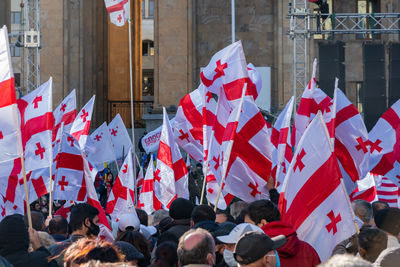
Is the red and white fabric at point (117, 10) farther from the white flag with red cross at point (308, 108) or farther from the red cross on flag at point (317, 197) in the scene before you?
the red cross on flag at point (317, 197)

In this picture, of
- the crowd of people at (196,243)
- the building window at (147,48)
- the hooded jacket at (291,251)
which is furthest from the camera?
the building window at (147,48)

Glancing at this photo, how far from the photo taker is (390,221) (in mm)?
7027

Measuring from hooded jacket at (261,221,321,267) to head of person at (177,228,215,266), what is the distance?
3.31 feet

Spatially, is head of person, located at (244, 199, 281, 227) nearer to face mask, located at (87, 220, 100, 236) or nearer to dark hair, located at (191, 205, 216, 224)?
dark hair, located at (191, 205, 216, 224)

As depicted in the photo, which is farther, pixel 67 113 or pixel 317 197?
pixel 67 113

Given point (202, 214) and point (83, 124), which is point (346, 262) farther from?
point (83, 124)

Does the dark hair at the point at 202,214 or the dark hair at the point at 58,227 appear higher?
the dark hair at the point at 202,214

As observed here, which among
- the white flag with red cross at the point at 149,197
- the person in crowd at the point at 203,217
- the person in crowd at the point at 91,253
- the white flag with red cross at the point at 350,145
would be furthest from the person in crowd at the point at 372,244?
the white flag with red cross at the point at 149,197

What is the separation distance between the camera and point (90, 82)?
32.8m

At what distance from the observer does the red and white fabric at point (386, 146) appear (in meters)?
12.9

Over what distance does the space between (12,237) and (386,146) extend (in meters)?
8.20

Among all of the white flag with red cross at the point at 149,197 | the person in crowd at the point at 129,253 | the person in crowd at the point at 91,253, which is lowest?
the white flag with red cross at the point at 149,197

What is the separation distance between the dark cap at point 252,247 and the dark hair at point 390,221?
195 cm

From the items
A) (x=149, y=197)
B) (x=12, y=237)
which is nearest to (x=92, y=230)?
(x=12, y=237)
